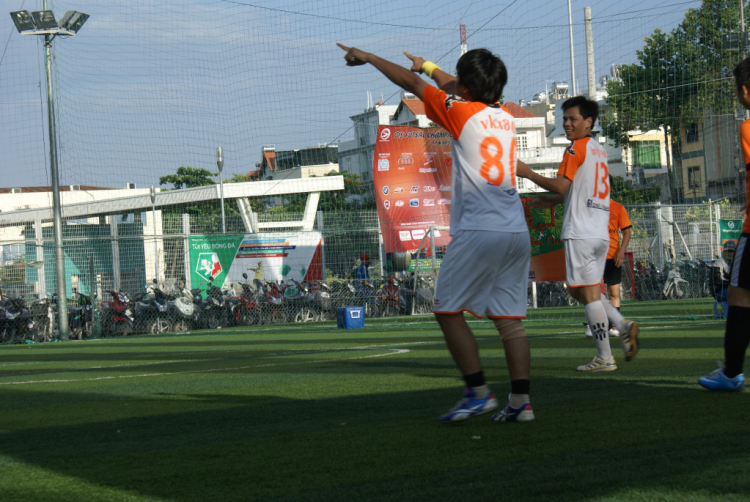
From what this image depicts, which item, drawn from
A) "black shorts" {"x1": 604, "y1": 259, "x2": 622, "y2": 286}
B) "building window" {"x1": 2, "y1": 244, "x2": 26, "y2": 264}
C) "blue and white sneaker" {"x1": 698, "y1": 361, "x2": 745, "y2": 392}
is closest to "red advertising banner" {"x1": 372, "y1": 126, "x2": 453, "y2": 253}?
"building window" {"x1": 2, "y1": 244, "x2": 26, "y2": 264}

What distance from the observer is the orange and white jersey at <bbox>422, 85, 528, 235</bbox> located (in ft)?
12.8

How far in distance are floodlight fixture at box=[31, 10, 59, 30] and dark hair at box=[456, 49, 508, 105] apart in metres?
19.2

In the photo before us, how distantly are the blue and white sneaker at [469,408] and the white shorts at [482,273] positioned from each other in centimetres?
40

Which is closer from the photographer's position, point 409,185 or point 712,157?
point 409,185

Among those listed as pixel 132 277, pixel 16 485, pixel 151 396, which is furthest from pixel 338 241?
pixel 16 485

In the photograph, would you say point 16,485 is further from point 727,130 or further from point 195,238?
point 727,130

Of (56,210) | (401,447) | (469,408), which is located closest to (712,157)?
(56,210)

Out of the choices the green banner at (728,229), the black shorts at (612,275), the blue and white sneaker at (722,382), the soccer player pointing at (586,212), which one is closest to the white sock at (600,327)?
the soccer player pointing at (586,212)

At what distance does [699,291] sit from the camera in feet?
70.3

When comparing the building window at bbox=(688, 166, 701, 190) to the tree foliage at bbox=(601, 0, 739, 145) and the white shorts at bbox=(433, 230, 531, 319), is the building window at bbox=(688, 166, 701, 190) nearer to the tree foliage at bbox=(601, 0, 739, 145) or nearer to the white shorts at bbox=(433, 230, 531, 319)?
the tree foliage at bbox=(601, 0, 739, 145)

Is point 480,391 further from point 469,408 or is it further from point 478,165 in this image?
point 478,165

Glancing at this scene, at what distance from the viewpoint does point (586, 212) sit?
592 cm

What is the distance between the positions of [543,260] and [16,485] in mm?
11910

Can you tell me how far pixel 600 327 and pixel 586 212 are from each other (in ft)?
2.79
